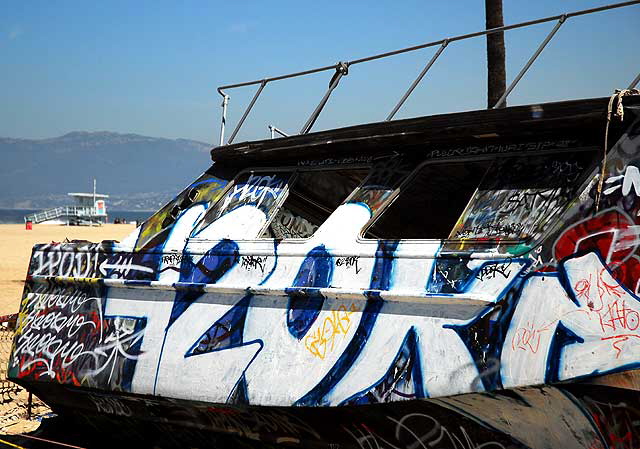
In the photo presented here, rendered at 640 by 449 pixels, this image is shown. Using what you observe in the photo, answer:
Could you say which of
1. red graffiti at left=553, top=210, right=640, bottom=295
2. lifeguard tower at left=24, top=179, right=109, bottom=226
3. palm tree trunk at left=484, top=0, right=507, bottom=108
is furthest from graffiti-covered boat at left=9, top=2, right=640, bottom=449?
lifeguard tower at left=24, top=179, right=109, bottom=226

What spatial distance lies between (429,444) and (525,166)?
1.71 meters

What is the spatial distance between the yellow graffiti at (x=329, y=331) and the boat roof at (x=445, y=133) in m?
1.27

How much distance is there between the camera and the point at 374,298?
15.4 ft

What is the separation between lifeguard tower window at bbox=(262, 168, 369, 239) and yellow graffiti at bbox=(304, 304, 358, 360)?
5.24ft

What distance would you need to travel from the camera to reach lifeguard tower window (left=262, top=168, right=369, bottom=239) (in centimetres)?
652

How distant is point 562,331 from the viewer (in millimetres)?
4023

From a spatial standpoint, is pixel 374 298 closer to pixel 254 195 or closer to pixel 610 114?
pixel 610 114

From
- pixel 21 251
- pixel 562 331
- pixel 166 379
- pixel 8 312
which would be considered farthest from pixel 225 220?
pixel 21 251

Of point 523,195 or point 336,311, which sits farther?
point 336,311

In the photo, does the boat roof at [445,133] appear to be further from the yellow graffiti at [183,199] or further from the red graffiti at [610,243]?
the red graffiti at [610,243]

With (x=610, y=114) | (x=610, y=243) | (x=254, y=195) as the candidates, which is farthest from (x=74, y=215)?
(x=610, y=243)

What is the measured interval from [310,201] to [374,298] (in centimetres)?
219

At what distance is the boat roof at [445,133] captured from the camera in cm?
453

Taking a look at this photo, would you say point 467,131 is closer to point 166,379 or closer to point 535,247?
point 535,247
